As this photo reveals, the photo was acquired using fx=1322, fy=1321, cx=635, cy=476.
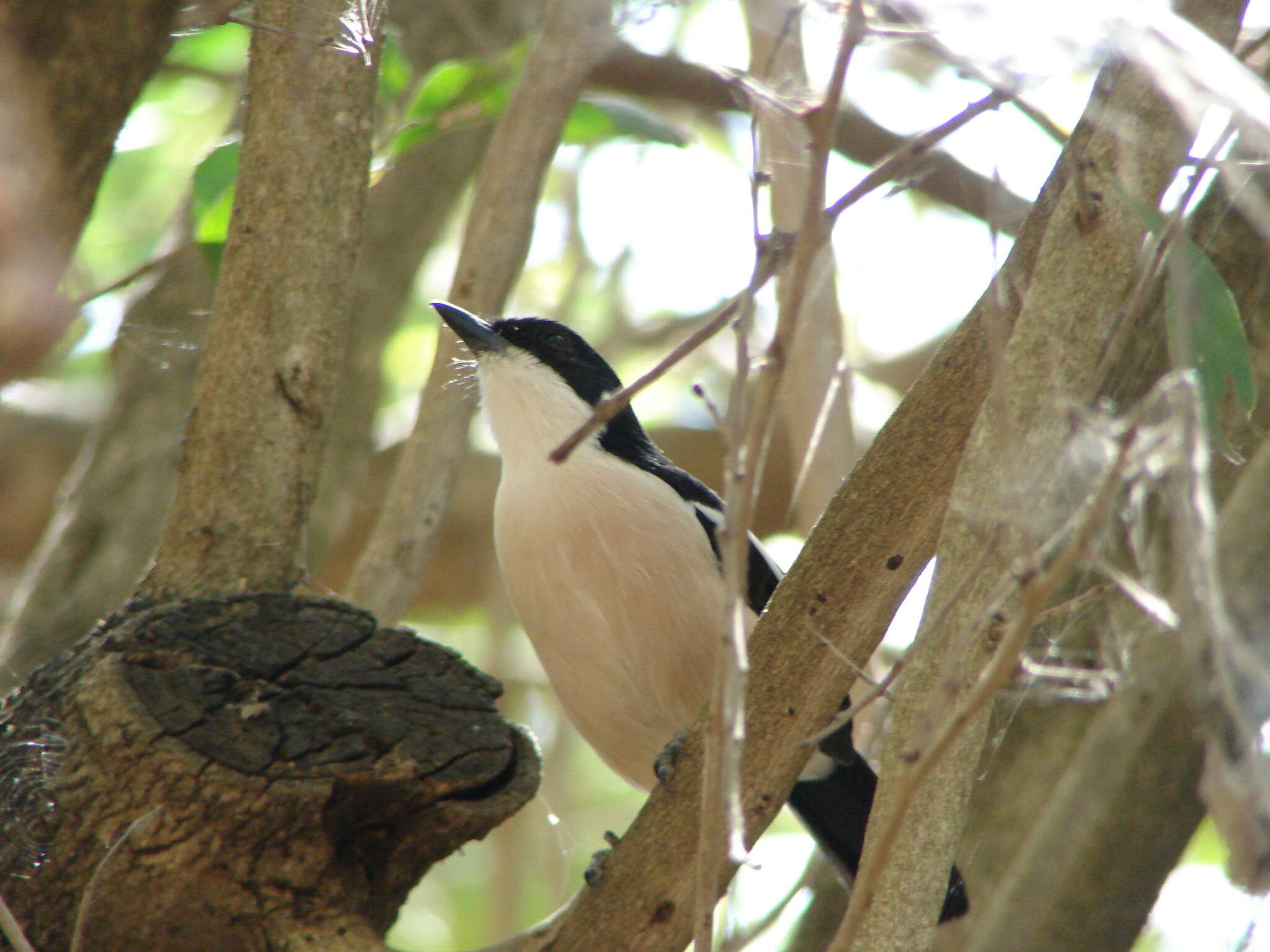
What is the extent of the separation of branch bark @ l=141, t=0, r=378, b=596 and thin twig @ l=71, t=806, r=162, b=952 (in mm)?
594

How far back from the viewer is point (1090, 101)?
6.98 ft

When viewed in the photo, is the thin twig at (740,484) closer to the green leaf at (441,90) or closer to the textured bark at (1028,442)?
the textured bark at (1028,442)

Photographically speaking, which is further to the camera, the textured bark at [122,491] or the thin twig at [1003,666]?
the textured bark at [122,491]

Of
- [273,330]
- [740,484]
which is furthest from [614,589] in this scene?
[740,484]

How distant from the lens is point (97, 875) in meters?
2.11

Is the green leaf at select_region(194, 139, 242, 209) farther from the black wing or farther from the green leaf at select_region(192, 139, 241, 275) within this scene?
the black wing

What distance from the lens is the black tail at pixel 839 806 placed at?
10.7 ft

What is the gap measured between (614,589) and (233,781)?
114 cm

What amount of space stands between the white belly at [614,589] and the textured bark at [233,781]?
2.23ft

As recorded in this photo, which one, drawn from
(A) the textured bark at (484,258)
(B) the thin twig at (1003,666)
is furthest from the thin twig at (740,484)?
(A) the textured bark at (484,258)

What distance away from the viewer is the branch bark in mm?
2689

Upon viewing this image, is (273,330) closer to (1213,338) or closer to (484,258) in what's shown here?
(484,258)

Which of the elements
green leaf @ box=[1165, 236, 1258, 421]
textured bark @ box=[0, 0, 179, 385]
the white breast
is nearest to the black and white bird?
the white breast

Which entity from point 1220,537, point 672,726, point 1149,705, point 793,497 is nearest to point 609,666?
point 672,726
